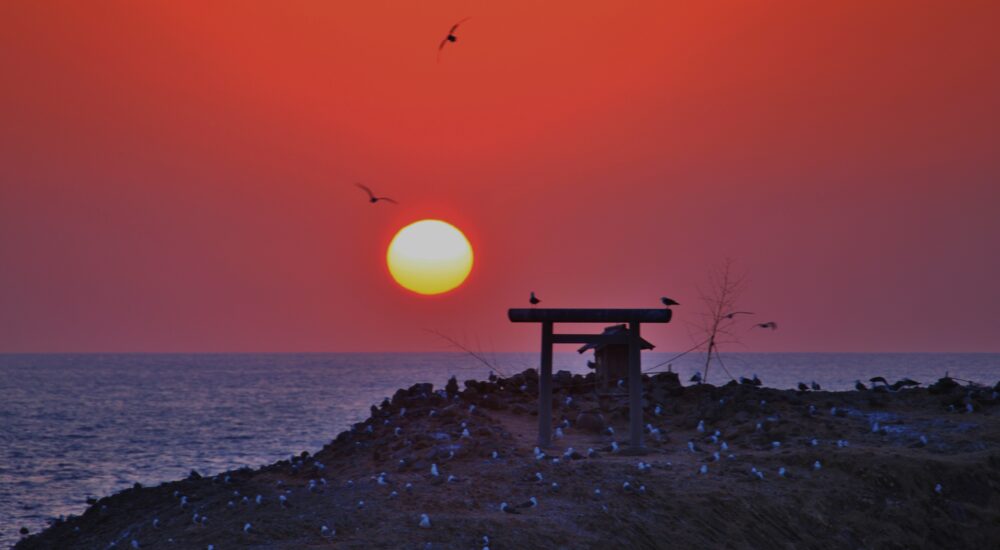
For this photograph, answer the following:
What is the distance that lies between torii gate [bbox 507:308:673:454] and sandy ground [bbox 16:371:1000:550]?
0.57 meters

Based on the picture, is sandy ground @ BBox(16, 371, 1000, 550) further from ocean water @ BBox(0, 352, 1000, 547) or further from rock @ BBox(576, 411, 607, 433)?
ocean water @ BBox(0, 352, 1000, 547)

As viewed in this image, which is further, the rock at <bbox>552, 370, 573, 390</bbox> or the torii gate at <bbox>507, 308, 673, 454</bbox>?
the rock at <bbox>552, 370, 573, 390</bbox>

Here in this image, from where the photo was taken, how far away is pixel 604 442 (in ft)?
79.4

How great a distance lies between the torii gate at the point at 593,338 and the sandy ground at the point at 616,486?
1.86 ft

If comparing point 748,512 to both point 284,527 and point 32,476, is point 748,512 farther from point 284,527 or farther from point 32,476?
point 32,476

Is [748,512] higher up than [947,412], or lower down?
lower down

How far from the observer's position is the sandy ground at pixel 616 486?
17.5m

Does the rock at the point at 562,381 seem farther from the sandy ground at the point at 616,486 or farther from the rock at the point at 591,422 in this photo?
the rock at the point at 591,422

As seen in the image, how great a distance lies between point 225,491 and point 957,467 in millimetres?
15357

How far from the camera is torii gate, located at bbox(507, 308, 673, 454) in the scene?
2280 cm

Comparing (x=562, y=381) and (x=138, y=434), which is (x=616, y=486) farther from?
(x=138, y=434)

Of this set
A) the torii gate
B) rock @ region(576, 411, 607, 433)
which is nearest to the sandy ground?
rock @ region(576, 411, 607, 433)

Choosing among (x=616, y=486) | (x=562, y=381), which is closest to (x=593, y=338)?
(x=616, y=486)

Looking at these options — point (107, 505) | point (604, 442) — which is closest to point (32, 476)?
point (107, 505)
